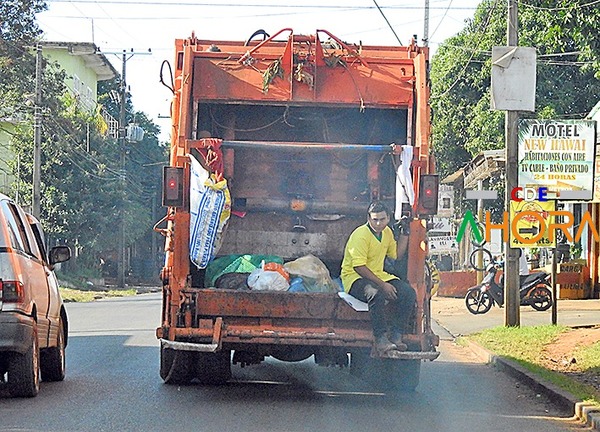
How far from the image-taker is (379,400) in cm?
1002

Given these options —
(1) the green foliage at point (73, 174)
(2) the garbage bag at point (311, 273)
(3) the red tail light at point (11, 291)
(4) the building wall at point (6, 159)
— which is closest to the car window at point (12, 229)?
(3) the red tail light at point (11, 291)

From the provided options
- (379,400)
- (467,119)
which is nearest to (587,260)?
(467,119)

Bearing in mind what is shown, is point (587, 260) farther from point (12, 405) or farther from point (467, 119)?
point (12, 405)

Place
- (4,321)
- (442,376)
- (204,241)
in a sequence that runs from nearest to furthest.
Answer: (4,321)
(204,241)
(442,376)

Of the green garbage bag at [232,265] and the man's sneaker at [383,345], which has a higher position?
the green garbage bag at [232,265]

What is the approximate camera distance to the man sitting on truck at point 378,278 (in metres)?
9.48

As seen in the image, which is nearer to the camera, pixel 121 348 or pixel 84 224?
pixel 121 348

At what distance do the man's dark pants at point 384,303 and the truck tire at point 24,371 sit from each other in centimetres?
285

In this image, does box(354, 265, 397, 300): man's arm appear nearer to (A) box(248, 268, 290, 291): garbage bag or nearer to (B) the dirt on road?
(A) box(248, 268, 290, 291): garbage bag

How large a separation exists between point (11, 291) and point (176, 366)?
200cm

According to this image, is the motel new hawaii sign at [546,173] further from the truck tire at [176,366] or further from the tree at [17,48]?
the tree at [17,48]

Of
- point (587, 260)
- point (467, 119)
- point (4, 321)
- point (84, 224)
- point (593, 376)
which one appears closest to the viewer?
point (4, 321)

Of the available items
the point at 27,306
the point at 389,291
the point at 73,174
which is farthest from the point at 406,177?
the point at 73,174

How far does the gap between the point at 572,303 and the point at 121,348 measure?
1234 cm
